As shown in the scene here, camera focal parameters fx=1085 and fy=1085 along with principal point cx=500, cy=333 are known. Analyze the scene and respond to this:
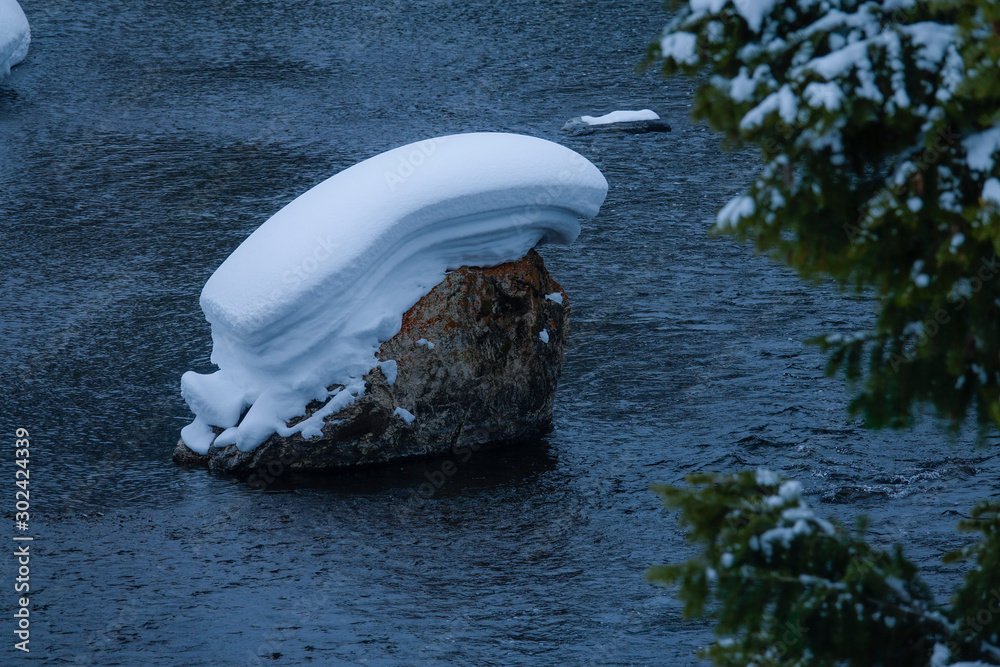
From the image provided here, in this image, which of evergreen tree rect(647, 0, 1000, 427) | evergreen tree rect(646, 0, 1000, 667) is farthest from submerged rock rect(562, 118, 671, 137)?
evergreen tree rect(647, 0, 1000, 427)

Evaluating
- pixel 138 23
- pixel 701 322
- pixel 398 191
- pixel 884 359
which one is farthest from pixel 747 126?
pixel 138 23

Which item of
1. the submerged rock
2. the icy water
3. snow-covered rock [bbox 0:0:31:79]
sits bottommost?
the icy water

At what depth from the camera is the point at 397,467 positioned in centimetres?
739

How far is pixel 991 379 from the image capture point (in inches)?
110

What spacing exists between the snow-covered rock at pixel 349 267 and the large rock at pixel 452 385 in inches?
3.8

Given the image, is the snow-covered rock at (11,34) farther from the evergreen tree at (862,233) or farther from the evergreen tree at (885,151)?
the evergreen tree at (885,151)

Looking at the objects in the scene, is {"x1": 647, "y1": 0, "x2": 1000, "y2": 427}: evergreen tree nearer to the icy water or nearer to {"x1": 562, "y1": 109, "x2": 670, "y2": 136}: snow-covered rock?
the icy water

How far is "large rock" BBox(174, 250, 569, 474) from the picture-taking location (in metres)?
7.24

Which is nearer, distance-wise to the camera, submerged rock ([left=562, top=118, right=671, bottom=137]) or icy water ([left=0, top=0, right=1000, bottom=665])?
icy water ([left=0, top=0, right=1000, bottom=665])

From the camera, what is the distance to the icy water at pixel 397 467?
5.79 metres

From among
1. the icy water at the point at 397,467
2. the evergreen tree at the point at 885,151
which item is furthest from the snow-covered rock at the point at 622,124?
the evergreen tree at the point at 885,151

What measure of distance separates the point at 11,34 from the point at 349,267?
36.9ft

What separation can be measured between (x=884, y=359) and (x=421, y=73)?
13922mm

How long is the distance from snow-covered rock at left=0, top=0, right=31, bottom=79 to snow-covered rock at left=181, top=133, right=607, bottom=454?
10228 mm
